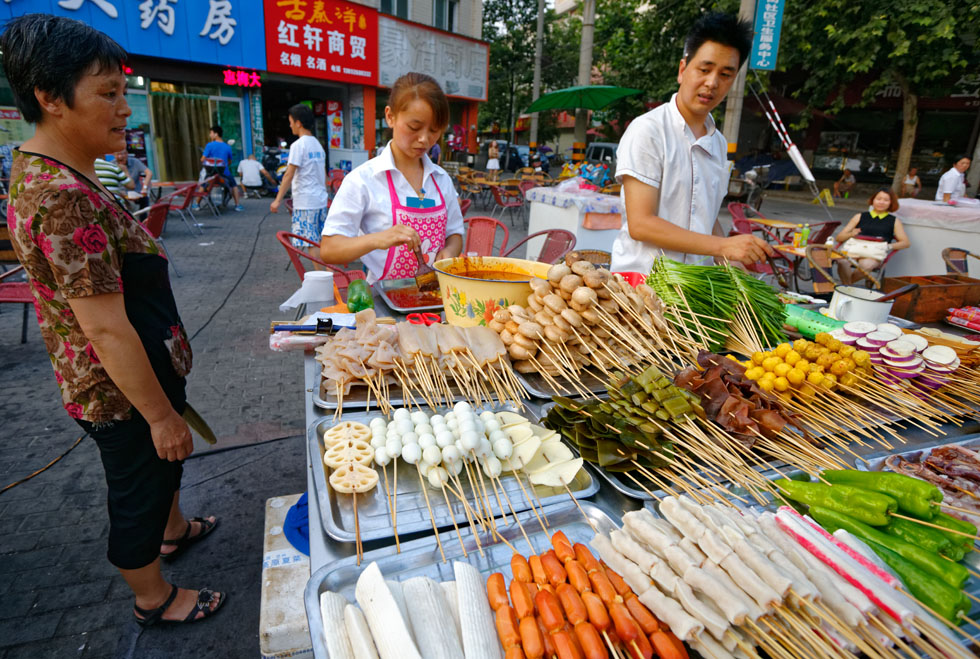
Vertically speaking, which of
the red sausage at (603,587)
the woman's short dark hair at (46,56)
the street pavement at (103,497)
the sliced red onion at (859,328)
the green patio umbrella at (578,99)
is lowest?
the street pavement at (103,497)

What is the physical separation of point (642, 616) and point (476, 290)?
1.54 meters

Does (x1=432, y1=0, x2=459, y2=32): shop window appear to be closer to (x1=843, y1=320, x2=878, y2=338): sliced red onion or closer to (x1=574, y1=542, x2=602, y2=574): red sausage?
(x1=843, y1=320, x2=878, y2=338): sliced red onion

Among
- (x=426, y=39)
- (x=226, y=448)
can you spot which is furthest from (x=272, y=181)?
(x=226, y=448)

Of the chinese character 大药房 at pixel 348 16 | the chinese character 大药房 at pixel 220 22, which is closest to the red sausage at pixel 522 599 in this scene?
the chinese character 大药房 at pixel 220 22

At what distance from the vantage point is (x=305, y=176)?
7.92m

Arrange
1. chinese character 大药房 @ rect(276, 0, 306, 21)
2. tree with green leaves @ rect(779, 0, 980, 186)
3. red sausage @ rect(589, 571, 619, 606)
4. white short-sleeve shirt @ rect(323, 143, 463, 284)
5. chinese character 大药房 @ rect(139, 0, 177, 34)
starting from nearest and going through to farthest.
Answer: red sausage @ rect(589, 571, 619, 606)
white short-sleeve shirt @ rect(323, 143, 463, 284)
tree with green leaves @ rect(779, 0, 980, 186)
chinese character 大药房 @ rect(139, 0, 177, 34)
chinese character 大药房 @ rect(276, 0, 306, 21)

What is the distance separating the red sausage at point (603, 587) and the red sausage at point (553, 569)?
7 cm

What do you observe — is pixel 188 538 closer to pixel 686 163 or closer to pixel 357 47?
pixel 686 163

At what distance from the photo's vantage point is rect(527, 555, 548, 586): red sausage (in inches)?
45.7

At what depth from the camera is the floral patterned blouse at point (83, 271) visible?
1.62 meters

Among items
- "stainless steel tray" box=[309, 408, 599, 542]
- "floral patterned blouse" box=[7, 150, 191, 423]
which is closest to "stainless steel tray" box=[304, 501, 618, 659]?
"stainless steel tray" box=[309, 408, 599, 542]

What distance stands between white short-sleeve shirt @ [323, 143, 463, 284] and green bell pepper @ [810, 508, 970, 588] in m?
2.55

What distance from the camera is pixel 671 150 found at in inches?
109

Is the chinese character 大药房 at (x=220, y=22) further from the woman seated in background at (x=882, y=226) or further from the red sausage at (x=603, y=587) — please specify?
the red sausage at (x=603, y=587)
